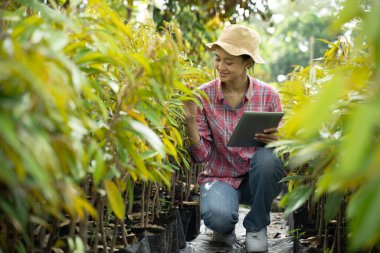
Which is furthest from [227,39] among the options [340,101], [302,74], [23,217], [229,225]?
[23,217]

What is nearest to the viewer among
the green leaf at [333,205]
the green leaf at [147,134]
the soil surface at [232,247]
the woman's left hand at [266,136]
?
the green leaf at [147,134]

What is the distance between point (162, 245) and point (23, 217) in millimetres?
1125

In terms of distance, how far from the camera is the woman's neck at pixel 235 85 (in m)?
2.54

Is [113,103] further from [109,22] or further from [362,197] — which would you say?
[362,197]

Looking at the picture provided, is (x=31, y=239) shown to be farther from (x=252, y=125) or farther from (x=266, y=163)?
(x=266, y=163)

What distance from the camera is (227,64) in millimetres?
2406

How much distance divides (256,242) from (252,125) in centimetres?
58

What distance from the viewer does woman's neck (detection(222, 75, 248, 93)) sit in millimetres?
2545

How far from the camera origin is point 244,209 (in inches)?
147

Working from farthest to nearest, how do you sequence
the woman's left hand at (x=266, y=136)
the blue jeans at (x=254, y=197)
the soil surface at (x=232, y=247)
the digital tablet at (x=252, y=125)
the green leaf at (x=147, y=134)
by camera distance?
the soil surface at (x=232, y=247) → the blue jeans at (x=254, y=197) → the woman's left hand at (x=266, y=136) → the digital tablet at (x=252, y=125) → the green leaf at (x=147, y=134)

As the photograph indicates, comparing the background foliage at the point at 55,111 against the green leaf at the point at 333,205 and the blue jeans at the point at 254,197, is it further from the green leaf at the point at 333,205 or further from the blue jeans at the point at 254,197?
the blue jeans at the point at 254,197

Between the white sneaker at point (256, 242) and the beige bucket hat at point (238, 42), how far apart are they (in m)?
0.80

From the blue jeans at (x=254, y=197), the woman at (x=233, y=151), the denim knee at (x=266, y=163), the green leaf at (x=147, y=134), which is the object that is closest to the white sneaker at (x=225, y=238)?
the woman at (x=233, y=151)

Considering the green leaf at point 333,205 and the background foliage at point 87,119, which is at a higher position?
the background foliage at point 87,119
